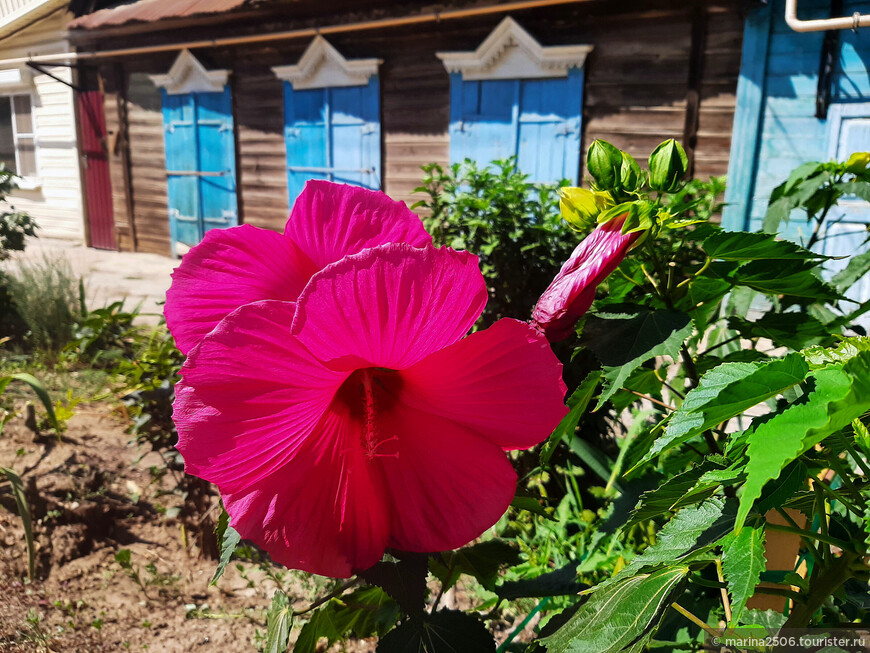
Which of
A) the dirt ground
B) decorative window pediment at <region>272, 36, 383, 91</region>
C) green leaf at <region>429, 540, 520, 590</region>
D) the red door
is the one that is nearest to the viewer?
green leaf at <region>429, 540, 520, 590</region>

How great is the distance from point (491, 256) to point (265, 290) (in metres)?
2.12

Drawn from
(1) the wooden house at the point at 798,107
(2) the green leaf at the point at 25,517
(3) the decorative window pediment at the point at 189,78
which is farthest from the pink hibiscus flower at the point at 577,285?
(3) the decorative window pediment at the point at 189,78

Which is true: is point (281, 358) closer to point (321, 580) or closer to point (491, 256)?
point (321, 580)

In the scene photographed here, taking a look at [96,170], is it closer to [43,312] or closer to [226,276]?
[43,312]

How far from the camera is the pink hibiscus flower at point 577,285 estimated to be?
1.61 feet

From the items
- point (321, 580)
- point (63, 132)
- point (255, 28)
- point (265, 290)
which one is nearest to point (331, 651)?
point (321, 580)

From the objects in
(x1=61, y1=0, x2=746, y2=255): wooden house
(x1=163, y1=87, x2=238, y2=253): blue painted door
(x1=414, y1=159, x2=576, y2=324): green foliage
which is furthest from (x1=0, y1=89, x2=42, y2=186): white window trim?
(x1=414, y1=159, x2=576, y2=324): green foliage

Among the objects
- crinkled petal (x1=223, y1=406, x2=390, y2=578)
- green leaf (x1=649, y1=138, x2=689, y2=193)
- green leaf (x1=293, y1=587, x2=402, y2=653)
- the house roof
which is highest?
the house roof

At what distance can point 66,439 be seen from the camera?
2.78 meters

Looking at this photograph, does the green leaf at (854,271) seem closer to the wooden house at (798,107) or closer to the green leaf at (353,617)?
the green leaf at (353,617)

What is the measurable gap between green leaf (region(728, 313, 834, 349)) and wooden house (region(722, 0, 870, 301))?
3.82 metres

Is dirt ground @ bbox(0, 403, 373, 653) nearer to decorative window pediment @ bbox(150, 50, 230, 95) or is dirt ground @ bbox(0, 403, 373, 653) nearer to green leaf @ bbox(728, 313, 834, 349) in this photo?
green leaf @ bbox(728, 313, 834, 349)

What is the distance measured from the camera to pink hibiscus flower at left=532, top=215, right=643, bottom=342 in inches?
19.4

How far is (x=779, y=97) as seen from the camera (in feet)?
14.6
